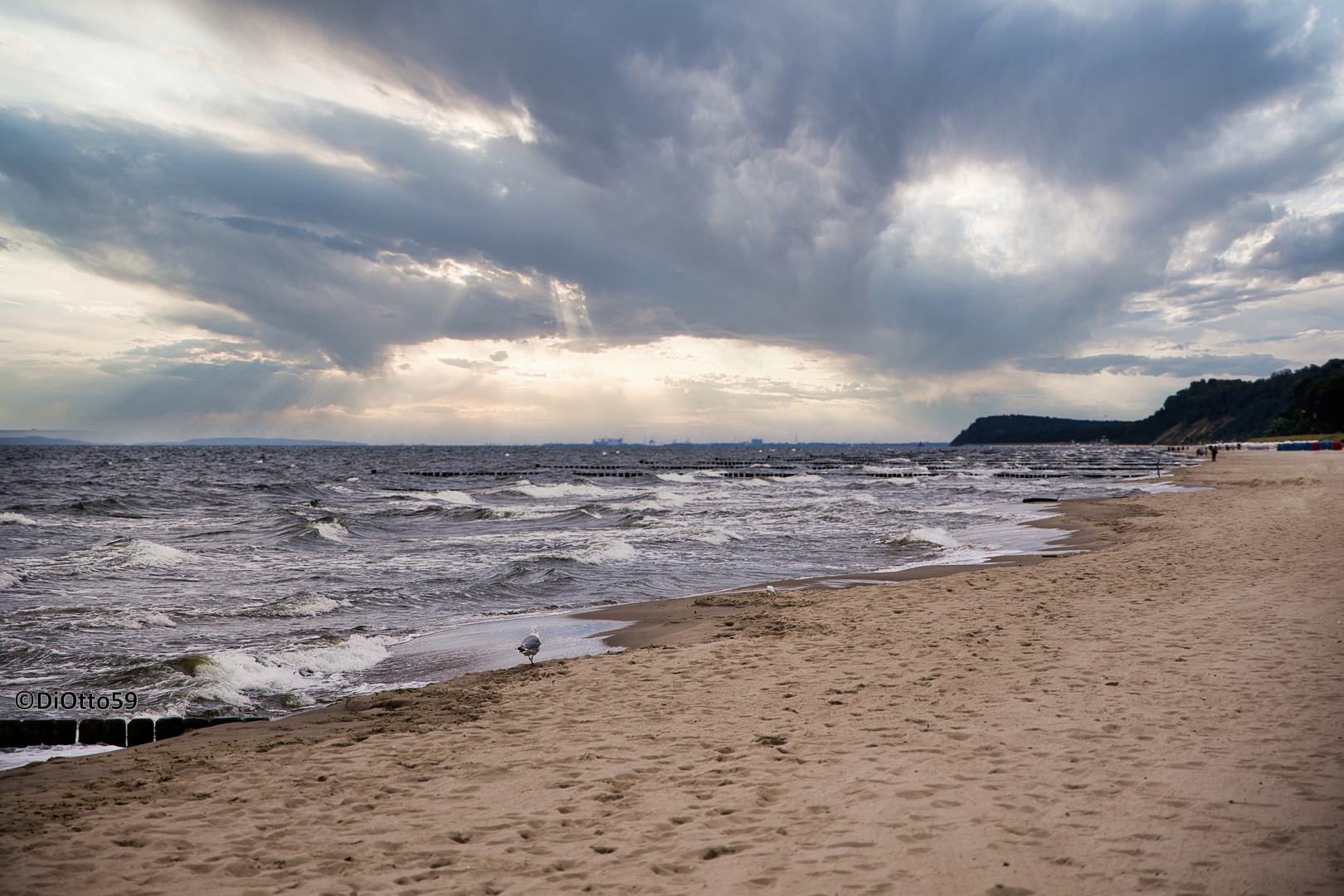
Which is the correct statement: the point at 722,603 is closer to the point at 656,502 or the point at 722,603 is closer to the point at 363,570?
the point at 363,570

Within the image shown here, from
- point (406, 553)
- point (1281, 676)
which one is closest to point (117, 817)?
point (1281, 676)

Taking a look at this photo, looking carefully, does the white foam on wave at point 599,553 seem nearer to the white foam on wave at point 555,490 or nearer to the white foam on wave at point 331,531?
the white foam on wave at point 331,531

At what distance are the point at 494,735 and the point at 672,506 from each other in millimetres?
28071

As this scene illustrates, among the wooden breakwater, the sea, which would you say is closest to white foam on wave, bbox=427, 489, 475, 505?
the sea

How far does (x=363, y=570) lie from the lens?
704 inches

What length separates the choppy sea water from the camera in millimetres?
9578

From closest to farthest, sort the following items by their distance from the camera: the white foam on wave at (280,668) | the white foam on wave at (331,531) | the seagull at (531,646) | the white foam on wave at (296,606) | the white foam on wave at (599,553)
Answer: the white foam on wave at (280,668), the seagull at (531,646), the white foam on wave at (296,606), the white foam on wave at (599,553), the white foam on wave at (331,531)

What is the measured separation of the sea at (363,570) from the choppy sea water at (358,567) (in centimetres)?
7

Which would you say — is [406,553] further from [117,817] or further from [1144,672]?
[1144,672]

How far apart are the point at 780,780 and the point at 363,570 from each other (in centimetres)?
1533

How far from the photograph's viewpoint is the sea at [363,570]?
373 inches

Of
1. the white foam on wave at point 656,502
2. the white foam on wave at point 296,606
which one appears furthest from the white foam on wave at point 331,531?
the white foam on wave at point 656,502

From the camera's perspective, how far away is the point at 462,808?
5.05 metres

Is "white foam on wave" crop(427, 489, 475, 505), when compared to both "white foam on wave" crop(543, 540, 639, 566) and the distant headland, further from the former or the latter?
the distant headland
